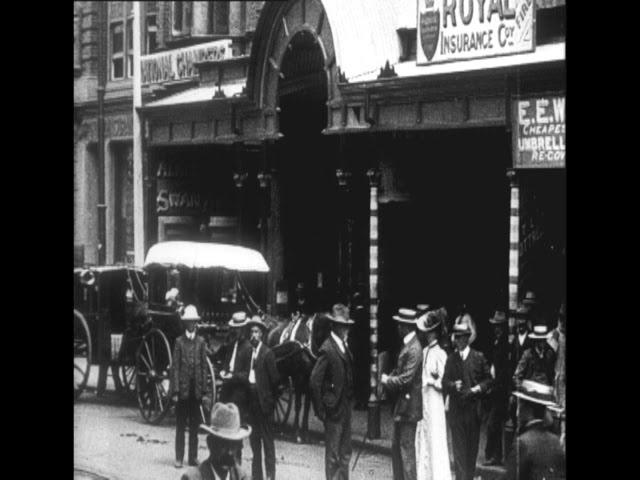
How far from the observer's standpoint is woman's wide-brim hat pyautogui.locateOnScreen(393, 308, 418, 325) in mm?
8430

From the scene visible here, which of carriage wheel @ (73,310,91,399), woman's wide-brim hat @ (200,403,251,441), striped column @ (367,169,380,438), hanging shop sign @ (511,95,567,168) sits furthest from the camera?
carriage wheel @ (73,310,91,399)

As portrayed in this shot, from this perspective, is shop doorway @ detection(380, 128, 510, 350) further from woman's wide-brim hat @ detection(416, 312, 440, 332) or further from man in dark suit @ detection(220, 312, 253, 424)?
man in dark suit @ detection(220, 312, 253, 424)

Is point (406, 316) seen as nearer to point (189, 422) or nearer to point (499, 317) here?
point (499, 317)

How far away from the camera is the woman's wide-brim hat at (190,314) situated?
9.76 m

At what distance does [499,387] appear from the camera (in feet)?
26.6

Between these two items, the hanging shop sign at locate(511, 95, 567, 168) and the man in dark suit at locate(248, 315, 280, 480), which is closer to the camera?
the hanging shop sign at locate(511, 95, 567, 168)

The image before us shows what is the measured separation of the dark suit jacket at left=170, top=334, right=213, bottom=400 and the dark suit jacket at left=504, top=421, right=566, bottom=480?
8.94ft

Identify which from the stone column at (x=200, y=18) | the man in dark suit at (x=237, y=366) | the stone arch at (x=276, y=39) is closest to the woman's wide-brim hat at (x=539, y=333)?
the stone arch at (x=276, y=39)

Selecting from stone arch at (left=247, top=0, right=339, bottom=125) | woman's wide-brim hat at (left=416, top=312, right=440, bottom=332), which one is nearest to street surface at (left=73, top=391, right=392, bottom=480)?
woman's wide-brim hat at (left=416, top=312, right=440, bottom=332)

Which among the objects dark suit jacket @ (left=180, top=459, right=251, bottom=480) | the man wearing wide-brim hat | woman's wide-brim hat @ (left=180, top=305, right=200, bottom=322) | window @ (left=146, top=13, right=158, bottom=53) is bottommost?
dark suit jacket @ (left=180, top=459, right=251, bottom=480)

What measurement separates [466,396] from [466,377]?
103 millimetres

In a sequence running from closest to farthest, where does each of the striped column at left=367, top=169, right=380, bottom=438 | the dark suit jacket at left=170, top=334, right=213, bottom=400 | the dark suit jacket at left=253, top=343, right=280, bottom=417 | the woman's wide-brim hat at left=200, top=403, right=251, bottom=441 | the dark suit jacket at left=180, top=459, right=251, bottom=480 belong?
1. the dark suit jacket at left=180, top=459, right=251, bottom=480
2. the woman's wide-brim hat at left=200, top=403, right=251, bottom=441
3. the striped column at left=367, top=169, right=380, bottom=438
4. the dark suit jacket at left=253, top=343, right=280, bottom=417
5. the dark suit jacket at left=170, top=334, right=213, bottom=400

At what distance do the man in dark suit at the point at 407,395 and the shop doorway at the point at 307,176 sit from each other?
25.2 inches
